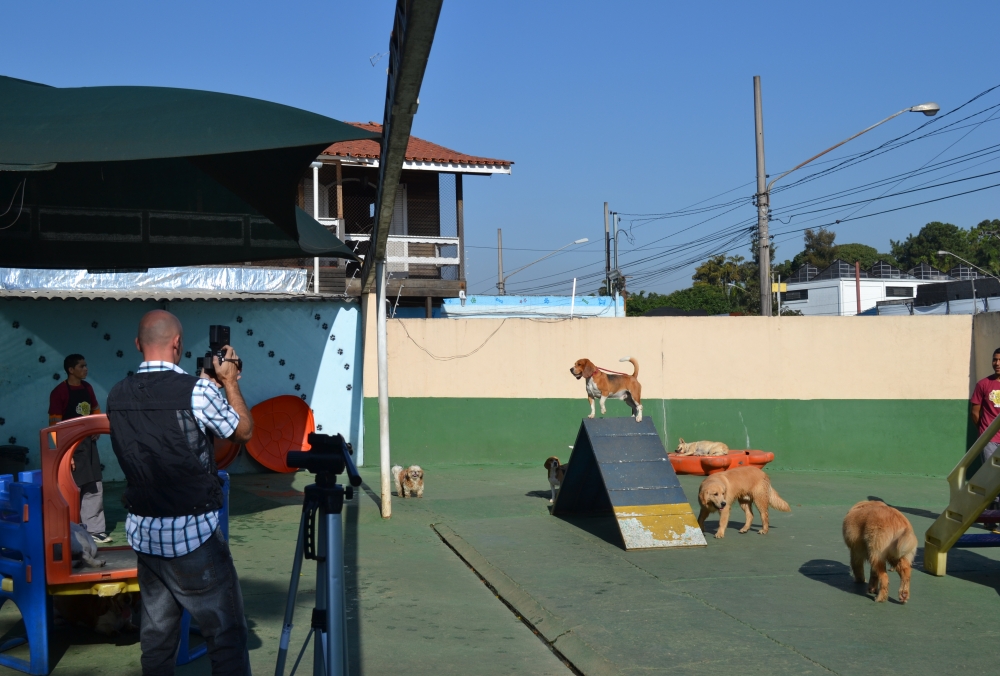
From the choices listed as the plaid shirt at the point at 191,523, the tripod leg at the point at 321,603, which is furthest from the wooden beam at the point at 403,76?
the tripod leg at the point at 321,603

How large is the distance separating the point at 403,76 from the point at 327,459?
2.68 meters

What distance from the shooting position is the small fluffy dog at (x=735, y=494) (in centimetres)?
795

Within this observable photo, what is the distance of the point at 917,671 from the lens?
4.56 m

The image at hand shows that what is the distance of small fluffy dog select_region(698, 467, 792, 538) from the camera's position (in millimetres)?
7953

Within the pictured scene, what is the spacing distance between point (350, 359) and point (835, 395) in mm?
7581

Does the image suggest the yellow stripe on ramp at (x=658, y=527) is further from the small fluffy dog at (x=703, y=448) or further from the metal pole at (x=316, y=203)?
the metal pole at (x=316, y=203)

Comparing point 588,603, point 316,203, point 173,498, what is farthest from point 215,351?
point 316,203

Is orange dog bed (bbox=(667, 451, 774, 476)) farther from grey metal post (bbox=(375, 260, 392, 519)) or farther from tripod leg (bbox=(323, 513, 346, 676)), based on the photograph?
tripod leg (bbox=(323, 513, 346, 676))

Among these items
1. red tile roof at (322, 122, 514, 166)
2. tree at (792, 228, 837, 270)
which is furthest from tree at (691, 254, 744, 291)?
red tile roof at (322, 122, 514, 166)

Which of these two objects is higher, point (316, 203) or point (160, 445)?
point (316, 203)

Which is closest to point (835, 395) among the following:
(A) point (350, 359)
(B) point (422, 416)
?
(B) point (422, 416)

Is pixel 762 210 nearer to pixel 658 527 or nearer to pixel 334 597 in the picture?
pixel 658 527

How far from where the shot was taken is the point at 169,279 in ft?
53.9

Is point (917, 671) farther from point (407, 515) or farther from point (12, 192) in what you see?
point (12, 192)
